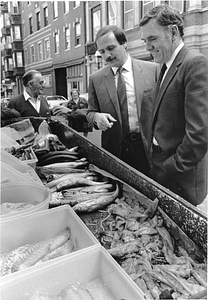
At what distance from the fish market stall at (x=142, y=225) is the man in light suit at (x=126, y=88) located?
431mm

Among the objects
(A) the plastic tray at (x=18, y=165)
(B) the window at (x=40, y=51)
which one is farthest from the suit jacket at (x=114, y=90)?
(B) the window at (x=40, y=51)

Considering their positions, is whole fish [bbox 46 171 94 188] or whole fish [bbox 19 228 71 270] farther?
whole fish [bbox 46 171 94 188]

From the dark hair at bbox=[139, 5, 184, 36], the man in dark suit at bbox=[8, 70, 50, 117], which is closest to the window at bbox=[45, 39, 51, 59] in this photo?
the man in dark suit at bbox=[8, 70, 50, 117]

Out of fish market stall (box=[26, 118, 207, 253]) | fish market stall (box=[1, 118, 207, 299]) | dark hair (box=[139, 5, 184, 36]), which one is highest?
dark hair (box=[139, 5, 184, 36])

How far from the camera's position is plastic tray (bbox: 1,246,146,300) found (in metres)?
0.66

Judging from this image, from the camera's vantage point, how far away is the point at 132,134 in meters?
2.02

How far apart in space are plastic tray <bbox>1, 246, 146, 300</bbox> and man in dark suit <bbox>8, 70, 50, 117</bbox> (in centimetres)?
249

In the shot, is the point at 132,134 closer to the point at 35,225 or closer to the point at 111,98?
the point at 111,98

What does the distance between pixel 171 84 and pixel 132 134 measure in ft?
2.33

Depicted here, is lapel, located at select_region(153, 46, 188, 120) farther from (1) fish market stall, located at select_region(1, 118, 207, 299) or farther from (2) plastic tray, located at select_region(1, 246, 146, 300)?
(2) plastic tray, located at select_region(1, 246, 146, 300)

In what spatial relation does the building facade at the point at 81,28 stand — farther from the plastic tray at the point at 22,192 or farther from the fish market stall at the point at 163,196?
the plastic tray at the point at 22,192

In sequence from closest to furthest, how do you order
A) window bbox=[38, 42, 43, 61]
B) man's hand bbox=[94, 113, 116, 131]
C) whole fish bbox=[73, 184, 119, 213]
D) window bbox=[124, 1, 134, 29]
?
1. whole fish bbox=[73, 184, 119, 213]
2. man's hand bbox=[94, 113, 116, 131]
3. window bbox=[124, 1, 134, 29]
4. window bbox=[38, 42, 43, 61]

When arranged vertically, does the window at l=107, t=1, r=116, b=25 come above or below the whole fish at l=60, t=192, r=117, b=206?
above

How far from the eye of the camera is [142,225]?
1.02 m
